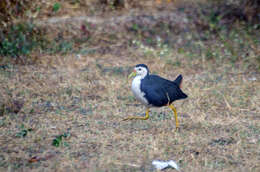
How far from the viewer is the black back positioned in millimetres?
4832

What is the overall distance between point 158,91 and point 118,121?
62 centimetres

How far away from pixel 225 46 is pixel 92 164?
4722 millimetres

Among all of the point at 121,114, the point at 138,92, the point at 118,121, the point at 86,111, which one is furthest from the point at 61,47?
the point at 138,92

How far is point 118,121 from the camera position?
5160 mm

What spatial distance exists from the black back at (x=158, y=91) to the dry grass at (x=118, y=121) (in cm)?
31

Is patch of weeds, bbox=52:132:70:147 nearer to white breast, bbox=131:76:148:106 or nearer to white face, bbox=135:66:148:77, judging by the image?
white breast, bbox=131:76:148:106

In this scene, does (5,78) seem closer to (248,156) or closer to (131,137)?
(131,137)

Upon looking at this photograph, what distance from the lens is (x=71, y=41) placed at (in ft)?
27.2

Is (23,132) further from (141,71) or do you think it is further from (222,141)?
(222,141)

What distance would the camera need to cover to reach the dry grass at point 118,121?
13.5 feet

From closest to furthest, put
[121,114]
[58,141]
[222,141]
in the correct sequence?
[58,141], [222,141], [121,114]

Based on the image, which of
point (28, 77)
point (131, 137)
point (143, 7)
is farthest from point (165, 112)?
point (143, 7)

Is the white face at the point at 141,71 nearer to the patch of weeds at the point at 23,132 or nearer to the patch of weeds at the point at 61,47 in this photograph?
the patch of weeds at the point at 23,132

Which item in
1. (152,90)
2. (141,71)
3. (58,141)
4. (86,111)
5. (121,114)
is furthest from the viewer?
(86,111)
